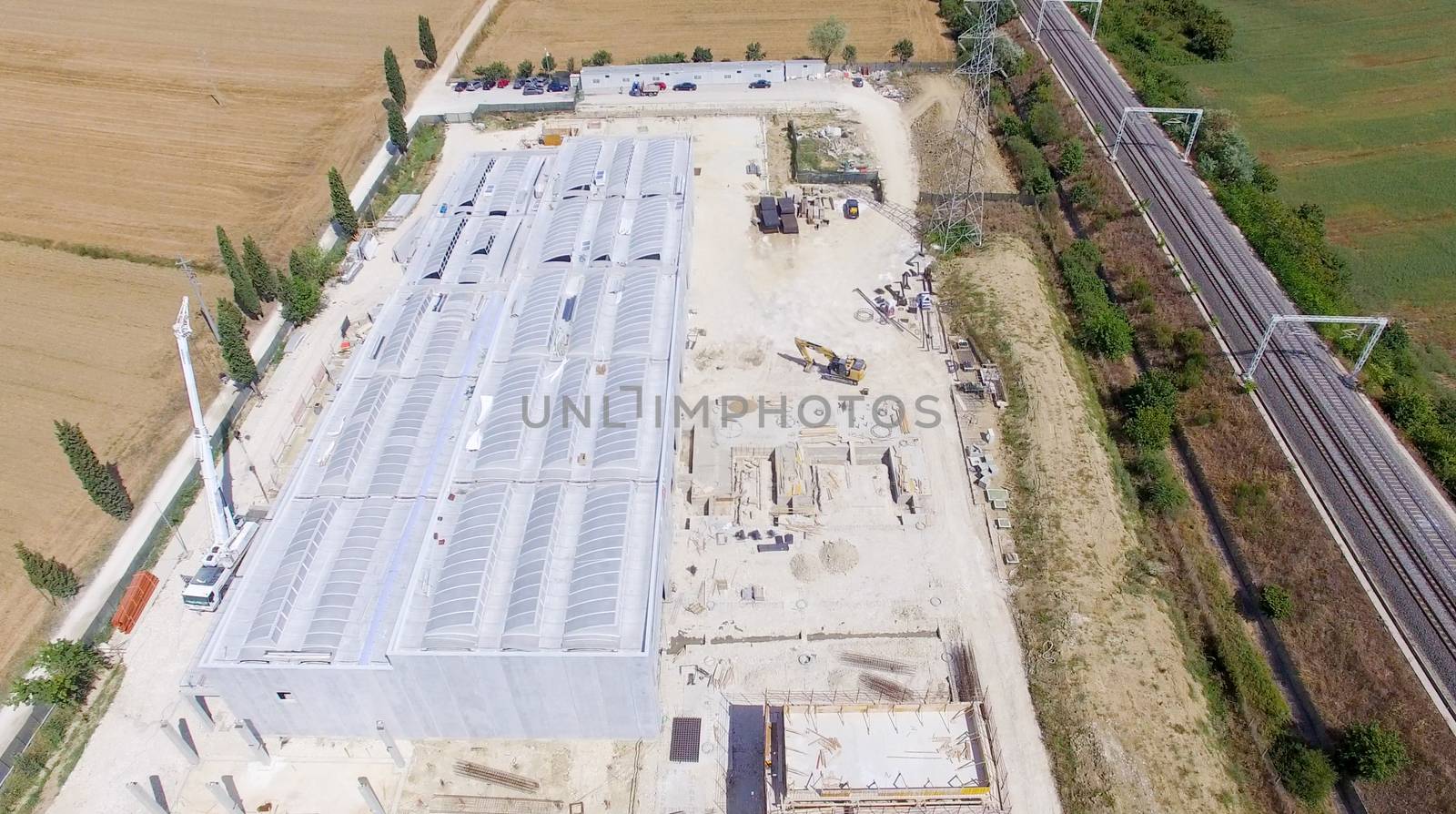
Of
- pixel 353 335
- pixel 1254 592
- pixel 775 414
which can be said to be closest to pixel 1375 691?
pixel 1254 592

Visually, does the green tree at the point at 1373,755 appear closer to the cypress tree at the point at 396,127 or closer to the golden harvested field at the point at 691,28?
the golden harvested field at the point at 691,28

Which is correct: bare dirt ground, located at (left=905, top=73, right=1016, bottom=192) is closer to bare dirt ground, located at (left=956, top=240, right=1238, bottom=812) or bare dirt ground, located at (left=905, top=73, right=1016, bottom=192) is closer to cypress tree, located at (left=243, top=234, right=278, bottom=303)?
bare dirt ground, located at (left=956, top=240, right=1238, bottom=812)

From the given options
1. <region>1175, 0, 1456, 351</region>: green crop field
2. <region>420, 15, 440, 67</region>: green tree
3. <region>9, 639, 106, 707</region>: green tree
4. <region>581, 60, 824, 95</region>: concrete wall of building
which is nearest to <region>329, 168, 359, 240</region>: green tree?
<region>581, 60, 824, 95</region>: concrete wall of building

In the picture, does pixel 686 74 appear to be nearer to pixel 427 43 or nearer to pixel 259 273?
pixel 427 43

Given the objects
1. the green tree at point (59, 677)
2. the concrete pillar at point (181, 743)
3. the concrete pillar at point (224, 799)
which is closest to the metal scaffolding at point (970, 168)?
the concrete pillar at point (224, 799)

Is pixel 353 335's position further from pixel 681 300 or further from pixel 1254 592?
pixel 1254 592

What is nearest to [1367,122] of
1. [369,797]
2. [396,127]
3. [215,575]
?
[396,127]
